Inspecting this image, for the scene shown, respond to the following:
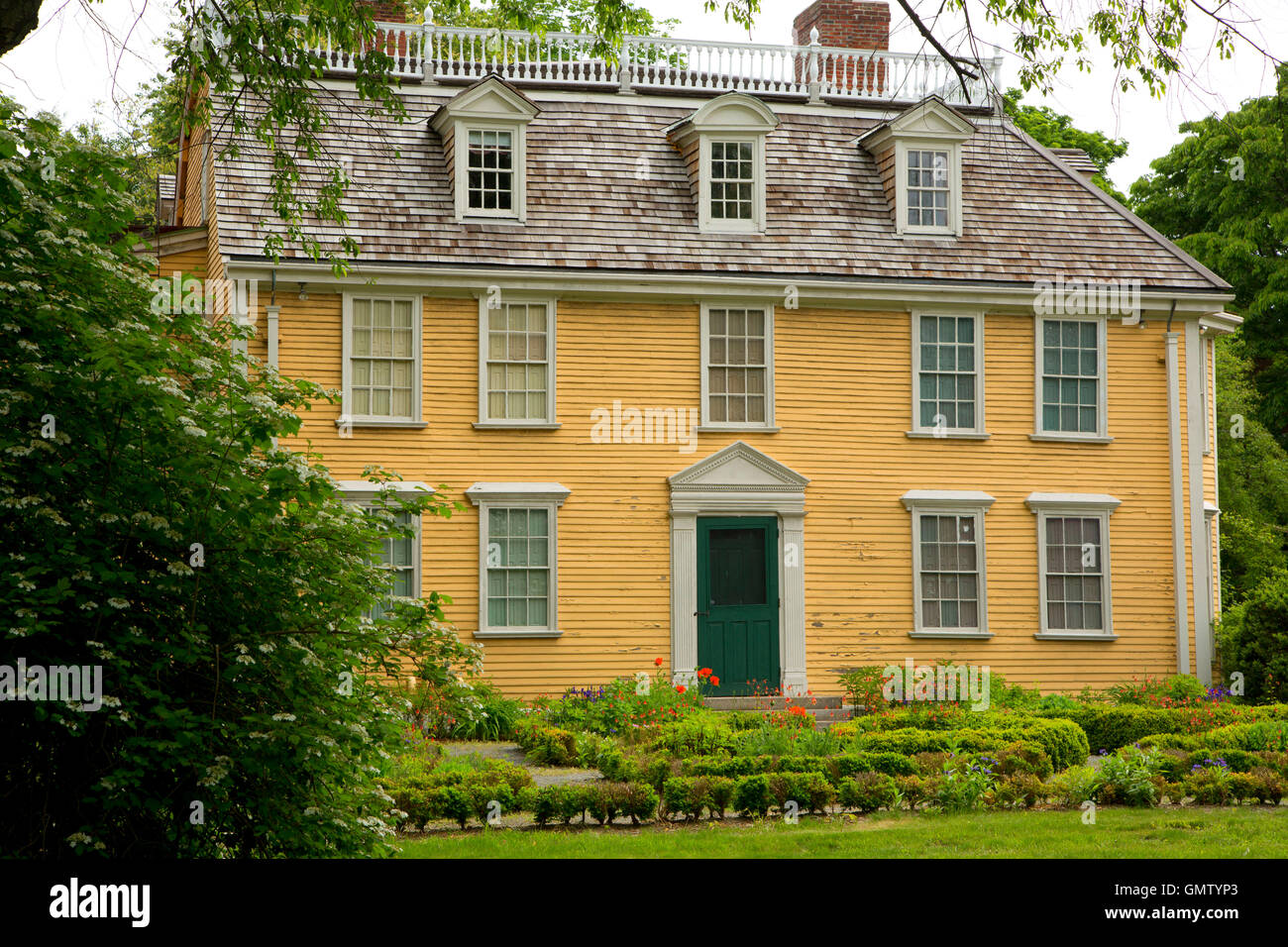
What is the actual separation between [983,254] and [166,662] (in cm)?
1604

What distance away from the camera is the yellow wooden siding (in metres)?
17.8

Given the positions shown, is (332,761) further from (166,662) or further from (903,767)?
(903,767)

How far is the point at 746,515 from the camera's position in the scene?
18484 millimetres

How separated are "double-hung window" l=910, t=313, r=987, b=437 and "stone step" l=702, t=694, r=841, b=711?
14.1 feet

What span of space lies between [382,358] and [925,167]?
29.3 ft

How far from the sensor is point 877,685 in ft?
58.5

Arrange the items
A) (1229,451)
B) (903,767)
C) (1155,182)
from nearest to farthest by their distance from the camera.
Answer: (903,767)
(1229,451)
(1155,182)

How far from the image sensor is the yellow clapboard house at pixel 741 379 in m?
17.9

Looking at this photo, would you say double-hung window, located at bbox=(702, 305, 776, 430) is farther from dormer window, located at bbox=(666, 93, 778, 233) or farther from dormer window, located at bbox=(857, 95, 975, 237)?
dormer window, located at bbox=(857, 95, 975, 237)

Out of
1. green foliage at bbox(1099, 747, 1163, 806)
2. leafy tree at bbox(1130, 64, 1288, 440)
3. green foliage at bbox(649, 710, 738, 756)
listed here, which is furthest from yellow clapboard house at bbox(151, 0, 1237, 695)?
leafy tree at bbox(1130, 64, 1288, 440)

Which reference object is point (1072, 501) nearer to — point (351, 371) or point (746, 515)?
point (746, 515)

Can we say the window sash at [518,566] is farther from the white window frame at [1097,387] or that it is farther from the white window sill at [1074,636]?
the white window frame at [1097,387]

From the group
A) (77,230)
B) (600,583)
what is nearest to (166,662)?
(77,230)

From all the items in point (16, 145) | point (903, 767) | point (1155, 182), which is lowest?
point (903, 767)
